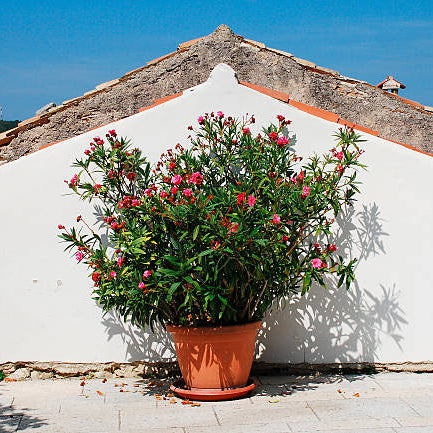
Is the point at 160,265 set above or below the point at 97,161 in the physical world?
below

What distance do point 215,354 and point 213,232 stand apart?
1.16 metres

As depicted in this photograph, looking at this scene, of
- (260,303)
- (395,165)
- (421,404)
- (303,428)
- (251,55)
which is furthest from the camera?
(251,55)

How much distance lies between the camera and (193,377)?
5715 mm

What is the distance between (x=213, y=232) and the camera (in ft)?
16.7

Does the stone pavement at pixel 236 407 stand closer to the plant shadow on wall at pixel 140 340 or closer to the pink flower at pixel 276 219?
the plant shadow on wall at pixel 140 340

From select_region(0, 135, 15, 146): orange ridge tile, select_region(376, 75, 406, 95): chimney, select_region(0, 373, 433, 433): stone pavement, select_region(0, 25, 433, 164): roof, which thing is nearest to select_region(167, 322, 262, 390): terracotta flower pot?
select_region(0, 373, 433, 433): stone pavement

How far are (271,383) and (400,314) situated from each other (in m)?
1.37

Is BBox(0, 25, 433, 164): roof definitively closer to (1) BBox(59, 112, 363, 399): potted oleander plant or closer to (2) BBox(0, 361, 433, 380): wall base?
(1) BBox(59, 112, 363, 399): potted oleander plant

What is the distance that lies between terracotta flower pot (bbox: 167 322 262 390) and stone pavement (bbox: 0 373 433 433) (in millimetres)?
193

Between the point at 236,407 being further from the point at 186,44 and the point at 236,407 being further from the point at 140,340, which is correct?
the point at 186,44

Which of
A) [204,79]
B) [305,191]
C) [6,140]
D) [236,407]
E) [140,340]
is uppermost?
[204,79]

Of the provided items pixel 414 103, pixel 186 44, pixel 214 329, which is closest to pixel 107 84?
pixel 186 44

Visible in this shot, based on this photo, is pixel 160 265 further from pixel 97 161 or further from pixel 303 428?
pixel 303 428

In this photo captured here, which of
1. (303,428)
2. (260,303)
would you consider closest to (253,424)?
(303,428)
